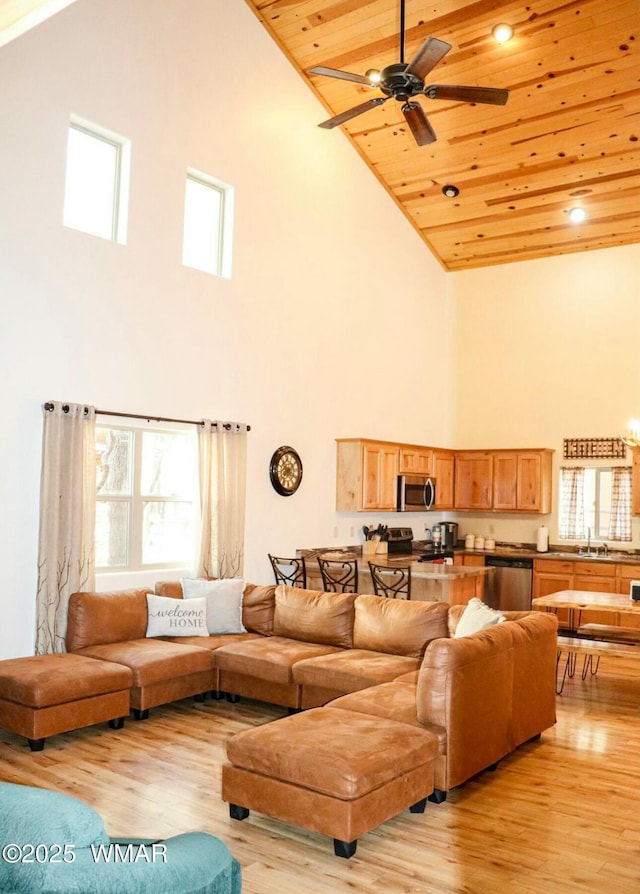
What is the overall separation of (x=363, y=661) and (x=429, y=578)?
2404mm

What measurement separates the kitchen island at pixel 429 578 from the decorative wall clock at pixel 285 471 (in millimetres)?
699

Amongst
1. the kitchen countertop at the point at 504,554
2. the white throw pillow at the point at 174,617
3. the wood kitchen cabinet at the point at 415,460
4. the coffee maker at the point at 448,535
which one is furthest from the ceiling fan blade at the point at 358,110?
the coffee maker at the point at 448,535

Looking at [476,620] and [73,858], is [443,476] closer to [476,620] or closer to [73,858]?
[476,620]

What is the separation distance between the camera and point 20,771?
4445 millimetres

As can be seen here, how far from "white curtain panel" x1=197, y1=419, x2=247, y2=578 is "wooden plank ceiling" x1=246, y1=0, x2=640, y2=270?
355 cm

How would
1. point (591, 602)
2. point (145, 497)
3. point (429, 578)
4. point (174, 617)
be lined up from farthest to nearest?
point (429, 578) < point (145, 497) < point (591, 602) < point (174, 617)

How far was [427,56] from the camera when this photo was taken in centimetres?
492

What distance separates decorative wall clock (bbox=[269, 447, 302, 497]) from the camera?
7.86m

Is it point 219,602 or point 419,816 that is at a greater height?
point 219,602

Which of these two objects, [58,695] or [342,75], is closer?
[58,695]

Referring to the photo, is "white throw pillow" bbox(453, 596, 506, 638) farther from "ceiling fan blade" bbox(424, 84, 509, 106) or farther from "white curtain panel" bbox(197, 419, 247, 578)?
"ceiling fan blade" bbox(424, 84, 509, 106)

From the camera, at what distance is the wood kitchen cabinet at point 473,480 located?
10.3m

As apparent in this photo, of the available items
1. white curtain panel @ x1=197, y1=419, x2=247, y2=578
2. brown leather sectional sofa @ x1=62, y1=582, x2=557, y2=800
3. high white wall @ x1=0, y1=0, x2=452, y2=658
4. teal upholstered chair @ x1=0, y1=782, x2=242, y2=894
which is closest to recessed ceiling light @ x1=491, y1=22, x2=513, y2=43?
high white wall @ x1=0, y1=0, x2=452, y2=658

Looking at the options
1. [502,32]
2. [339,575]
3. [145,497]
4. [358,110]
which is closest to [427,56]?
[358,110]
